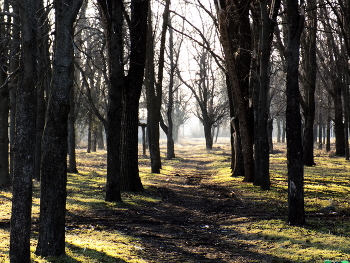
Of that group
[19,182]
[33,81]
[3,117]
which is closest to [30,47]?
[33,81]

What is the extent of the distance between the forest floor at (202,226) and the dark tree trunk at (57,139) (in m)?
0.39

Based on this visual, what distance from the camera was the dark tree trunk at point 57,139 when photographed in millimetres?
5891

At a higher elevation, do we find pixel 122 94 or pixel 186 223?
pixel 122 94

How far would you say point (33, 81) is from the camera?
5.25 metres

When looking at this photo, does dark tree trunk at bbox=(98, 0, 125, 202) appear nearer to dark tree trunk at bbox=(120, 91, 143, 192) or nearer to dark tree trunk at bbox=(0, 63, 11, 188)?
dark tree trunk at bbox=(120, 91, 143, 192)

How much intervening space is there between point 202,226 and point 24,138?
512 cm

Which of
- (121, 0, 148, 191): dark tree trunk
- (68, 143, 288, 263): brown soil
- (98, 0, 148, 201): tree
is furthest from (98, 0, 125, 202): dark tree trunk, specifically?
(121, 0, 148, 191): dark tree trunk

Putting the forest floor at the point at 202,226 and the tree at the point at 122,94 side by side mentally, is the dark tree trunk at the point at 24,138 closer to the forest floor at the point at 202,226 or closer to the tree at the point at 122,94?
the forest floor at the point at 202,226

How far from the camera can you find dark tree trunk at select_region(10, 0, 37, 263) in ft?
17.1

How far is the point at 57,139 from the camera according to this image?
5973 millimetres

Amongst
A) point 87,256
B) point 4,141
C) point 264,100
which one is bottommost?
point 87,256

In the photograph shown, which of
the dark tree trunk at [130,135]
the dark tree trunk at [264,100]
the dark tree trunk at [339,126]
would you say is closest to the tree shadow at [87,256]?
the dark tree trunk at [130,135]

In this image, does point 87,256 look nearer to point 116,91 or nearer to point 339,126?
point 116,91

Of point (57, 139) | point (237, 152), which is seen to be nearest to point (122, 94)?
point (237, 152)
